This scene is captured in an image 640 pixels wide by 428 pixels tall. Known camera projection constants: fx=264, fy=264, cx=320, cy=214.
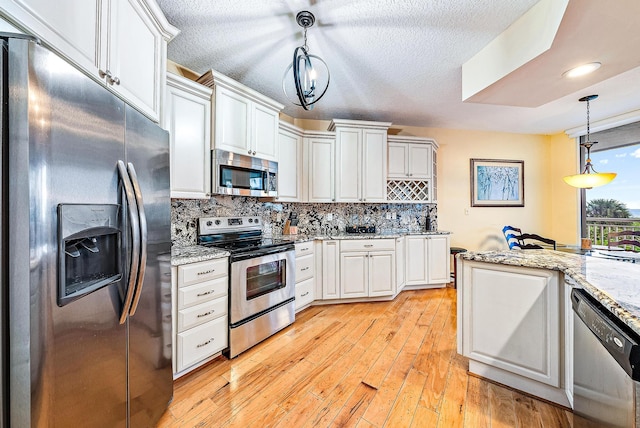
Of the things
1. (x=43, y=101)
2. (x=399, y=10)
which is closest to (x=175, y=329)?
(x=43, y=101)

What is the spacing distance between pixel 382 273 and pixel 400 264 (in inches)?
15.0

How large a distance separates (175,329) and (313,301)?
1770mm

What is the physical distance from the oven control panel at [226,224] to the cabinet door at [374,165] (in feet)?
5.01

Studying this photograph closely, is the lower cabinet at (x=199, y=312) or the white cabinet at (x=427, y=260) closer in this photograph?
the lower cabinet at (x=199, y=312)

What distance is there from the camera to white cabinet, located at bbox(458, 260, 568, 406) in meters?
1.56

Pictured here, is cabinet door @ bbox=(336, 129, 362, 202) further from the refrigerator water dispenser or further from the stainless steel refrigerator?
the refrigerator water dispenser

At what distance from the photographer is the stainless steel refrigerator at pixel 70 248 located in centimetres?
69

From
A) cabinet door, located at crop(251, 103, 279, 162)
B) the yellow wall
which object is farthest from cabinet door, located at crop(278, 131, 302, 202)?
the yellow wall

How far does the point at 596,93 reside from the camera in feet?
10.1

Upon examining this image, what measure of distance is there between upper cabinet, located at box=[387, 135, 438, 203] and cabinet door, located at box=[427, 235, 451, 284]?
632 millimetres

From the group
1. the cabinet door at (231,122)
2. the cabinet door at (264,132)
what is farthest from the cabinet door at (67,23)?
the cabinet door at (264,132)

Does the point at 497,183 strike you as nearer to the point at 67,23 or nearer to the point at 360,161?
the point at 360,161

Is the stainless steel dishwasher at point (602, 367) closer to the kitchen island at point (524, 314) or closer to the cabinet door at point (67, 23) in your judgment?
the kitchen island at point (524, 314)

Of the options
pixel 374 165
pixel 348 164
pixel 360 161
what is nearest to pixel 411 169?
pixel 374 165
